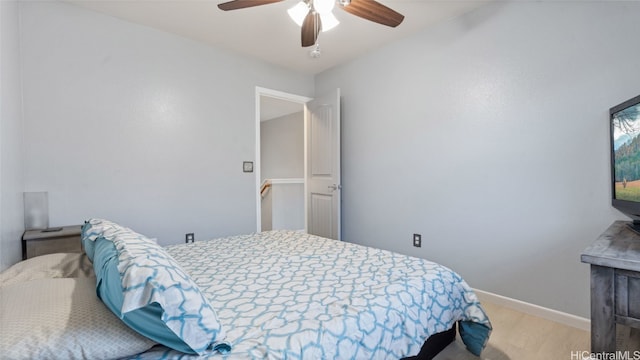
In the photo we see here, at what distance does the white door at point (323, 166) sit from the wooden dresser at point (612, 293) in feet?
8.33

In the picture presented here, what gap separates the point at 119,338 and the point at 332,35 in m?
2.88

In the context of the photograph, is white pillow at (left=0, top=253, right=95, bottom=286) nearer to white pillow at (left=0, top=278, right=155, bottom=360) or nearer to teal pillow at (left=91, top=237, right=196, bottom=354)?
white pillow at (left=0, top=278, right=155, bottom=360)

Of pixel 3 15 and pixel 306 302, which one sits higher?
pixel 3 15

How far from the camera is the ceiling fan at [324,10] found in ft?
6.05

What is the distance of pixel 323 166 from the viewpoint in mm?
3732

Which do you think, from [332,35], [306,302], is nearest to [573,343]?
[306,302]

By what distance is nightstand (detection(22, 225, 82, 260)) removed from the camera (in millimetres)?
1987

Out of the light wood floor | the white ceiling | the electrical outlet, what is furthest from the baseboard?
the white ceiling

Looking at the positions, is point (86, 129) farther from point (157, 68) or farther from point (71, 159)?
point (157, 68)

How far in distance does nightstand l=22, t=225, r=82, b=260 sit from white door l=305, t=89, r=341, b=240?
2.39 m

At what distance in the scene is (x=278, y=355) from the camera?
2.92 feet

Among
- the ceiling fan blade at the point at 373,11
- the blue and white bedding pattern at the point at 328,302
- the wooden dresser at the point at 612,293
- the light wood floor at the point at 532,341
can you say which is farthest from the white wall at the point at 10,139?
the wooden dresser at the point at 612,293

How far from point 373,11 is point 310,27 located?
1.40 ft

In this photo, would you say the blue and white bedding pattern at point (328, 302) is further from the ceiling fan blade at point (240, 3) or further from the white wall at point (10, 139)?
the ceiling fan blade at point (240, 3)
